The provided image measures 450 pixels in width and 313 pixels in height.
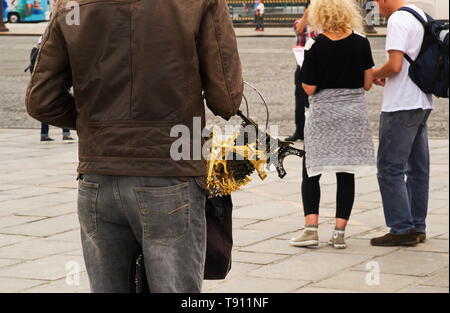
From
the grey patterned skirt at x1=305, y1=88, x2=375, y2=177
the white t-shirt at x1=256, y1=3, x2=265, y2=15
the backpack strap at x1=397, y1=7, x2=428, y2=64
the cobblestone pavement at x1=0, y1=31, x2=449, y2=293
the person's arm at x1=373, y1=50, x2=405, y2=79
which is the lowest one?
the white t-shirt at x1=256, y1=3, x2=265, y2=15

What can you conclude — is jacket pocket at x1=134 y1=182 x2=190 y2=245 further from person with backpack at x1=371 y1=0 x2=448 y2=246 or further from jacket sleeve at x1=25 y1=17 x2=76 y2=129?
person with backpack at x1=371 y1=0 x2=448 y2=246

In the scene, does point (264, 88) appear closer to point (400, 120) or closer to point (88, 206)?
point (400, 120)

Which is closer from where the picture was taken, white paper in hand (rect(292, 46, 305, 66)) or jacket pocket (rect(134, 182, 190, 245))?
jacket pocket (rect(134, 182, 190, 245))

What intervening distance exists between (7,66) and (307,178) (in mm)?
14290

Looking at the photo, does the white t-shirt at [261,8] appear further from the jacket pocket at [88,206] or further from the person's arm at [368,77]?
the jacket pocket at [88,206]

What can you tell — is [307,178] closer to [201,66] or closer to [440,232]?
[440,232]

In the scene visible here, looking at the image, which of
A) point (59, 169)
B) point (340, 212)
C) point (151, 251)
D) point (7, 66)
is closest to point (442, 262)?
point (340, 212)

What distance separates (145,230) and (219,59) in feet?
1.95

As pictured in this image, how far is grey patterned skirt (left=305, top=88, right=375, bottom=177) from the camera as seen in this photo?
622 centimetres

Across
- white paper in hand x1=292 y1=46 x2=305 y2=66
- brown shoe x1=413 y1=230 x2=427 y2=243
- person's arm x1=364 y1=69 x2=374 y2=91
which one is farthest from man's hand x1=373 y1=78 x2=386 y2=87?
brown shoe x1=413 y1=230 x2=427 y2=243

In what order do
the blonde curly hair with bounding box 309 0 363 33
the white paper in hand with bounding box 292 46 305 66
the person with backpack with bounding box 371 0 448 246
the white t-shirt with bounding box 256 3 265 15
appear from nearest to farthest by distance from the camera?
the blonde curly hair with bounding box 309 0 363 33
the person with backpack with bounding box 371 0 448 246
the white paper in hand with bounding box 292 46 305 66
the white t-shirt with bounding box 256 3 265 15

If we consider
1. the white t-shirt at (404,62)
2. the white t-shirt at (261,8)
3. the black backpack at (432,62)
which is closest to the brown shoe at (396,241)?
the white t-shirt at (404,62)

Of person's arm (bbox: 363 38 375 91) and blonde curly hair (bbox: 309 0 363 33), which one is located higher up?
blonde curly hair (bbox: 309 0 363 33)

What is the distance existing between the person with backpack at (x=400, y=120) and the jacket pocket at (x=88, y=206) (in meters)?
3.42
